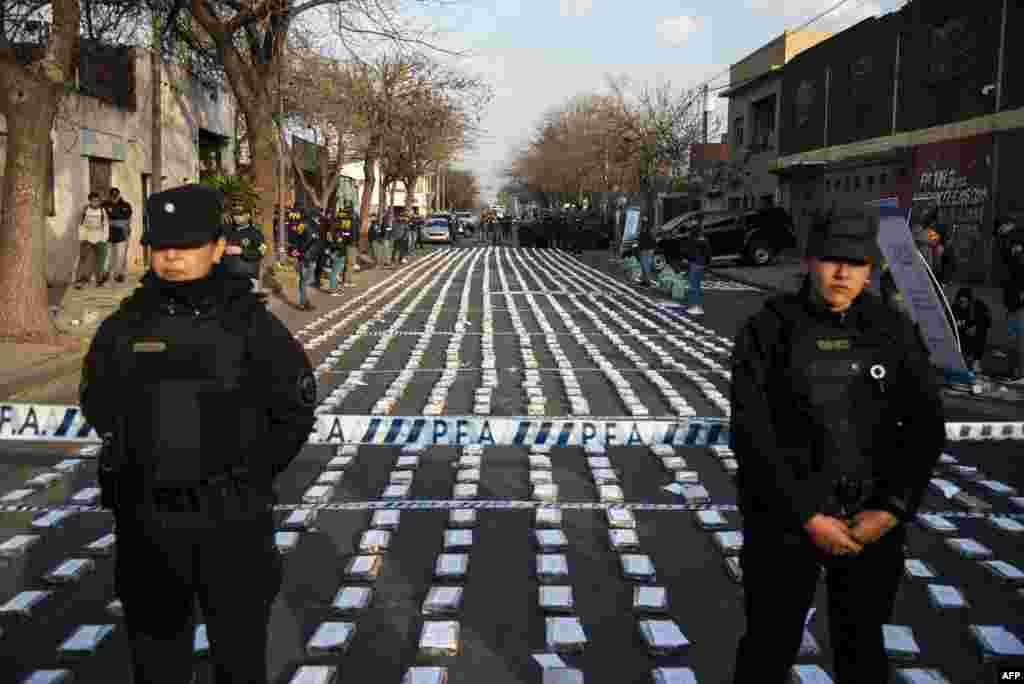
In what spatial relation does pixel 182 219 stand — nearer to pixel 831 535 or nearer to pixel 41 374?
pixel 831 535

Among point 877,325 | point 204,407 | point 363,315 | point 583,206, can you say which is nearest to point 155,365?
point 204,407

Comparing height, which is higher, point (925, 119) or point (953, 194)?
point (925, 119)

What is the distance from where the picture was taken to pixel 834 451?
2.79m

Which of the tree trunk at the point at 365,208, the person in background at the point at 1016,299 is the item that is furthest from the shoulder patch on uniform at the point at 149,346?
the tree trunk at the point at 365,208

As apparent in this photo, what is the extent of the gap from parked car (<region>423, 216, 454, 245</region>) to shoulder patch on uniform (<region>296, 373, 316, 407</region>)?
5021 cm

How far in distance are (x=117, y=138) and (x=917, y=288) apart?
1847cm

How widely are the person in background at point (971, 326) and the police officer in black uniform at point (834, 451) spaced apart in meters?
8.85

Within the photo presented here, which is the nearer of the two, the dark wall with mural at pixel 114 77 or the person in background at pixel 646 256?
the dark wall with mural at pixel 114 77

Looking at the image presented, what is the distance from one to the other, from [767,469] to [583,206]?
73.0 metres

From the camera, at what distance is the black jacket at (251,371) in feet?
9.11

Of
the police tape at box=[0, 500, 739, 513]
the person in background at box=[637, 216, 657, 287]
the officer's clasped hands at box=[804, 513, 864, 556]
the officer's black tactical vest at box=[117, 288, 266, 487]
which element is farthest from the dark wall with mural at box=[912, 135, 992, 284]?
the officer's black tactical vest at box=[117, 288, 266, 487]

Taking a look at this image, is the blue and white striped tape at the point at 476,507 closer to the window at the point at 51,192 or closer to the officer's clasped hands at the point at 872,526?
the officer's clasped hands at the point at 872,526

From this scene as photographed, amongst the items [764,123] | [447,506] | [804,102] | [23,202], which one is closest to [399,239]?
[804,102]

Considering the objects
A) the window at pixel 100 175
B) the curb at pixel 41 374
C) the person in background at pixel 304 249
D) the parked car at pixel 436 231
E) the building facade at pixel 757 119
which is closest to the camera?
the curb at pixel 41 374
